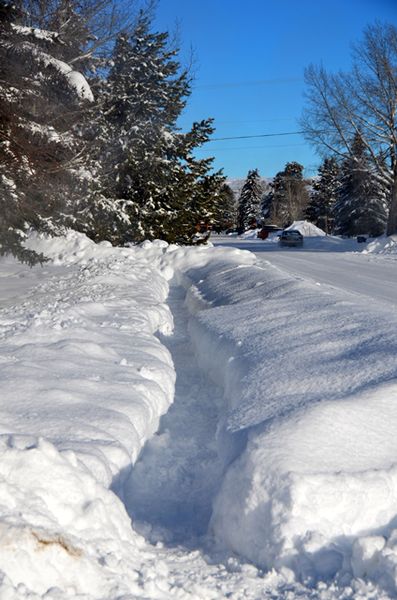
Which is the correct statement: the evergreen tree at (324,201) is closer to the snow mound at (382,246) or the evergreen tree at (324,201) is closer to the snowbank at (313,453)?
the snow mound at (382,246)

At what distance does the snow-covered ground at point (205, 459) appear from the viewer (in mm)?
2398

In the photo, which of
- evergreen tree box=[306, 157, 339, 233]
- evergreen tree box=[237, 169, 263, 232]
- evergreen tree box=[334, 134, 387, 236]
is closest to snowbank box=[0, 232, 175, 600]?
evergreen tree box=[334, 134, 387, 236]

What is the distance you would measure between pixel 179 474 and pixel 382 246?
72.9ft

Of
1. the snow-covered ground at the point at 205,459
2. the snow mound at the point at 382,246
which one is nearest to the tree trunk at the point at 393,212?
the snow mound at the point at 382,246

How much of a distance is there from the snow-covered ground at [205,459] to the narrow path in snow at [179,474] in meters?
0.01

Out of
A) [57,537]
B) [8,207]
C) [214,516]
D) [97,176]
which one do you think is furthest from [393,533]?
[97,176]

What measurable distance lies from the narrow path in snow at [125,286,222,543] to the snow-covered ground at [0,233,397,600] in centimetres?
1

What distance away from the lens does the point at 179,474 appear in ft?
A: 12.2

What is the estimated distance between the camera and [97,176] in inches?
738

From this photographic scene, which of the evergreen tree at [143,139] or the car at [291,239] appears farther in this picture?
the car at [291,239]

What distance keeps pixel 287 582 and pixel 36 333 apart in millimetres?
4006

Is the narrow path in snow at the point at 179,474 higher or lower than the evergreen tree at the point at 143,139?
lower

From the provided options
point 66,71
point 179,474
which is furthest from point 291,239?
point 179,474

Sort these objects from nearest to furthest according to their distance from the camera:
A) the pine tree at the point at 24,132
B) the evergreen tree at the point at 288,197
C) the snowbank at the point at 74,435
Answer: the snowbank at the point at 74,435, the pine tree at the point at 24,132, the evergreen tree at the point at 288,197
